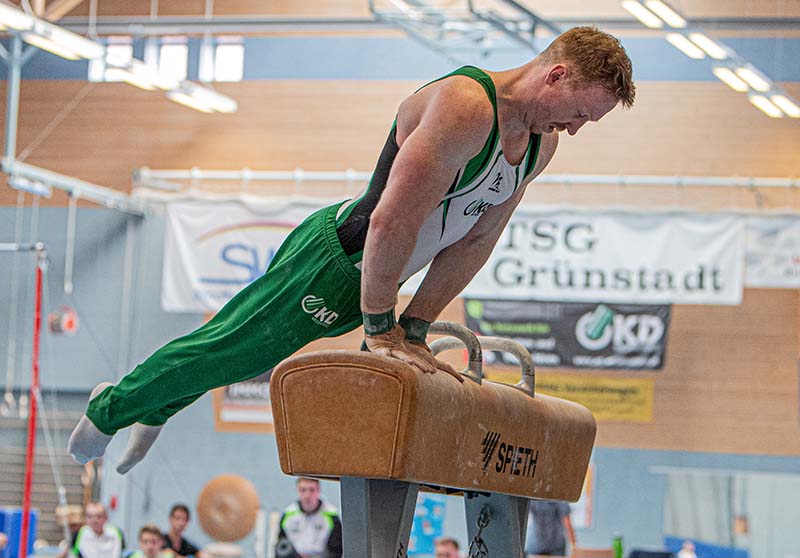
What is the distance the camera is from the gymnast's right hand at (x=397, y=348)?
2467 millimetres

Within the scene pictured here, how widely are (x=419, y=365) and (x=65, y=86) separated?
1169 cm

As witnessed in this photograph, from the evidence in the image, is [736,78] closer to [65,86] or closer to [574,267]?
[574,267]

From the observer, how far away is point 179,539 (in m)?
10.2

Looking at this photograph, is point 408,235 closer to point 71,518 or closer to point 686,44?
point 686,44

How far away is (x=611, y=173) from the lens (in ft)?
38.9

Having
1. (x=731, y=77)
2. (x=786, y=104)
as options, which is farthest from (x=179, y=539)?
(x=786, y=104)

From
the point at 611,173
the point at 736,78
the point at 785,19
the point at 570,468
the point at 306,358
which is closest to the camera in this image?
the point at 306,358

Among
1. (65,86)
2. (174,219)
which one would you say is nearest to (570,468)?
(174,219)

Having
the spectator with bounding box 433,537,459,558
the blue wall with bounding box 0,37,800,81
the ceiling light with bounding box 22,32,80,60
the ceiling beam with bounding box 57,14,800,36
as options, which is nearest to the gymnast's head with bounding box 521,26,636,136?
the spectator with bounding box 433,537,459,558

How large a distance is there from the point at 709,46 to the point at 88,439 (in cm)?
761

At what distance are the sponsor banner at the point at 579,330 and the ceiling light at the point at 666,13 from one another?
3050 mm

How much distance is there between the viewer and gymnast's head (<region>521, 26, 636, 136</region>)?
249cm

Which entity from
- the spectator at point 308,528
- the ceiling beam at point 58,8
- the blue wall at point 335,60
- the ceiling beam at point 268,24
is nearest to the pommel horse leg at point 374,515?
the spectator at point 308,528

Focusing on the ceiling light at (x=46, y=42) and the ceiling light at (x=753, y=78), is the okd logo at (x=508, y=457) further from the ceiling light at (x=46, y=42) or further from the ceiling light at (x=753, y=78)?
the ceiling light at (x=753, y=78)
